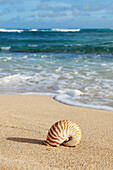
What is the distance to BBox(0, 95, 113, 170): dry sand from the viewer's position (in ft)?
7.89

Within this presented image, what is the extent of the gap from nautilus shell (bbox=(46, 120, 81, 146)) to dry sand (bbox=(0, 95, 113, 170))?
0.25 feet

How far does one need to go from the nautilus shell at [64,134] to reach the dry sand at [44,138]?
0.08m

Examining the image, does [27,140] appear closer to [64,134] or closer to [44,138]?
[44,138]

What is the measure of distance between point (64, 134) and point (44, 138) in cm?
59

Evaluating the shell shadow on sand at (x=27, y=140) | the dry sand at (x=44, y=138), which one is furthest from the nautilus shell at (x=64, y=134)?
the shell shadow on sand at (x=27, y=140)

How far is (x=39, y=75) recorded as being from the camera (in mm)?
8914

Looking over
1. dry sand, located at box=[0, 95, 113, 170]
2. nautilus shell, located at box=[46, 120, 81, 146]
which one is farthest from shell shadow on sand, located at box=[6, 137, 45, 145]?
nautilus shell, located at box=[46, 120, 81, 146]

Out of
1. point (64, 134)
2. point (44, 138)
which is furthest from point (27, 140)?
point (64, 134)

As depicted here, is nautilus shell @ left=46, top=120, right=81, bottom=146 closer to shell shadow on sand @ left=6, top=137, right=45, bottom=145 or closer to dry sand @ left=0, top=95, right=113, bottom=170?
dry sand @ left=0, top=95, right=113, bottom=170

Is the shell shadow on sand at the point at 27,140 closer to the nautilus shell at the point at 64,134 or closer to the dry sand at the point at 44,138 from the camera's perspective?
the dry sand at the point at 44,138

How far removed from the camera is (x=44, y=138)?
316 cm

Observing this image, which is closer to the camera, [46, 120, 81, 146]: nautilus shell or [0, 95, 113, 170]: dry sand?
[0, 95, 113, 170]: dry sand

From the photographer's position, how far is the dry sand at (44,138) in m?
2.41

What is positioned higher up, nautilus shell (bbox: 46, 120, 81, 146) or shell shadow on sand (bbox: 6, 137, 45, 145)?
nautilus shell (bbox: 46, 120, 81, 146)
